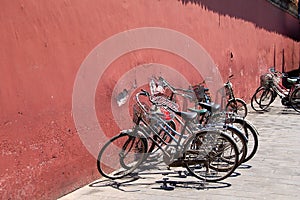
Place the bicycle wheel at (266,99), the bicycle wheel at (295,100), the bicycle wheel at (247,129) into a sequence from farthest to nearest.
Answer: the bicycle wheel at (266,99) → the bicycle wheel at (295,100) → the bicycle wheel at (247,129)

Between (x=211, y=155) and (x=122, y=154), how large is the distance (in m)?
1.09

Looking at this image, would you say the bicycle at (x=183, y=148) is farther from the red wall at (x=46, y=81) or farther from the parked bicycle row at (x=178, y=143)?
the red wall at (x=46, y=81)

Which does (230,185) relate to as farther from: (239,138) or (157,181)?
(157,181)

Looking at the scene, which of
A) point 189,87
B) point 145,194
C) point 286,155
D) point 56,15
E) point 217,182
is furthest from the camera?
point 189,87

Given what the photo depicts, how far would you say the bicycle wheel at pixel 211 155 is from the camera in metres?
5.20

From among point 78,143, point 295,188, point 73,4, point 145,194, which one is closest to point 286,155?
point 295,188

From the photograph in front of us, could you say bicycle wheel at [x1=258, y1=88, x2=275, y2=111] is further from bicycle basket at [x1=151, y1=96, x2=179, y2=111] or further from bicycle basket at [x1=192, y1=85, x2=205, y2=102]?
bicycle basket at [x1=151, y1=96, x2=179, y2=111]

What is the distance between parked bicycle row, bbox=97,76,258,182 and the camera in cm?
524

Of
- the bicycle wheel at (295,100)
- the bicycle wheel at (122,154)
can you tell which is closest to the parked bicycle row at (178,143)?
the bicycle wheel at (122,154)

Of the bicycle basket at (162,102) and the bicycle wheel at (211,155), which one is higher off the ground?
the bicycle basket at (162,102)

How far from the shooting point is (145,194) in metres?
4.95

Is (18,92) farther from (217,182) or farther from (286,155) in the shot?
(286,155)

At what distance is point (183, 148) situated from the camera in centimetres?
523

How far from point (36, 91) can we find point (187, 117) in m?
1.76
